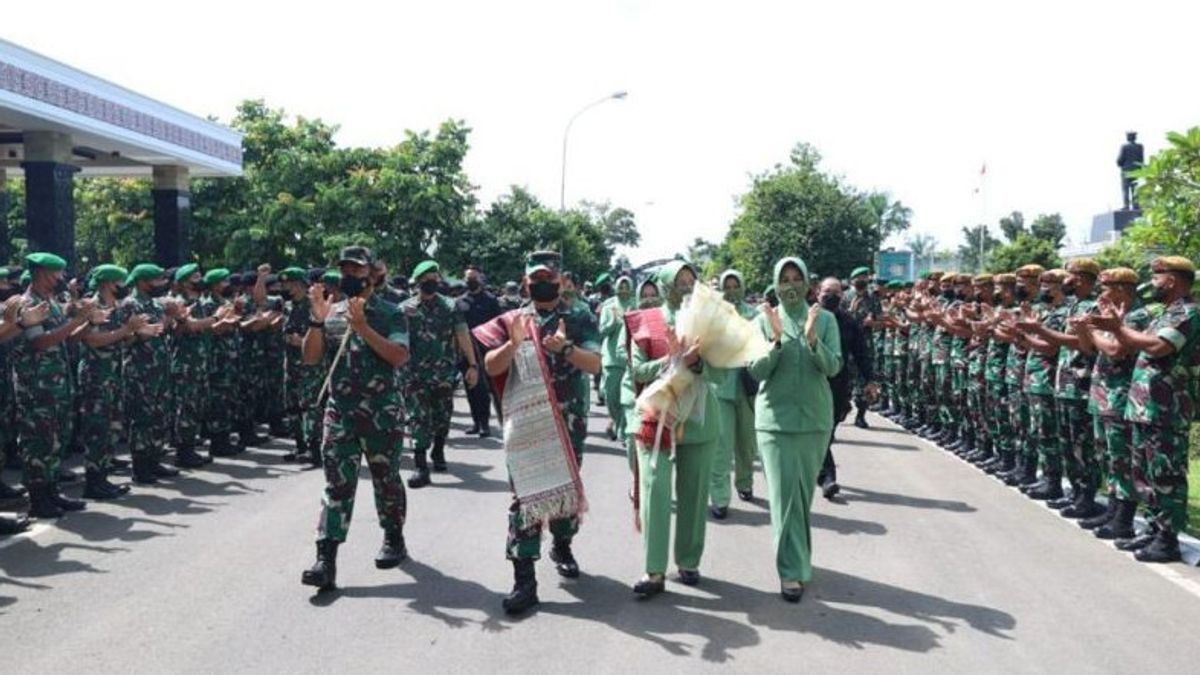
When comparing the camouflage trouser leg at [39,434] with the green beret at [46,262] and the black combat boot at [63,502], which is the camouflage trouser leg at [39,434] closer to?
the black combat boot at [63,502]

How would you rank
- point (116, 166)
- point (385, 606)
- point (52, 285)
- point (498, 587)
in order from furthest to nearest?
point (116, 166) < point (52, 285) < point (498, 587) < point (385, 606)

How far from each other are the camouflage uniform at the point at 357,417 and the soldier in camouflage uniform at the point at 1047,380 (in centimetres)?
552

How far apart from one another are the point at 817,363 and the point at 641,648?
213cm

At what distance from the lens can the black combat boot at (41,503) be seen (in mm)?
8047

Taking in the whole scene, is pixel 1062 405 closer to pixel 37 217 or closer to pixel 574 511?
pixel 574 511

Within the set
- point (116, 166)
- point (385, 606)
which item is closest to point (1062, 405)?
point (385, 606)

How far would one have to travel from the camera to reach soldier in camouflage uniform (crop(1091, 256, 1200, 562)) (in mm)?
6891

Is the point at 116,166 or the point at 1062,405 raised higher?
the point at 116,166

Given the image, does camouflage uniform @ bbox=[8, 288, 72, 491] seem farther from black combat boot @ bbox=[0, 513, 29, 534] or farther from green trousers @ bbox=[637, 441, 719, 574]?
green trousers @ bbox=[637, 441, 719, 574]

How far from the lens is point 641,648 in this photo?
5102mm

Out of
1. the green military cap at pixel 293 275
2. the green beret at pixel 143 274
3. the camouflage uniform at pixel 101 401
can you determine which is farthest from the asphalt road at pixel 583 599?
the green military cap at pixel 293 275

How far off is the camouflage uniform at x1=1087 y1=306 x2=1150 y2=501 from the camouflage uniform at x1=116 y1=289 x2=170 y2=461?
8234 millimetres

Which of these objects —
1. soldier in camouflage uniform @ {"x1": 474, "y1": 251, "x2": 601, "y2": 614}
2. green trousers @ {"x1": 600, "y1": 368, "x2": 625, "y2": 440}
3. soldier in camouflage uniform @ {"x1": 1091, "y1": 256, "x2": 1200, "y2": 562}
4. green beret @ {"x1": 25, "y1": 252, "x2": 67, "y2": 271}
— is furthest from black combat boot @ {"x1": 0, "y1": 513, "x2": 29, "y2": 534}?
soldier in camouflage uniform @ {"x1": 1091, "y1": 256, "x2": 1200, "y2": 562}

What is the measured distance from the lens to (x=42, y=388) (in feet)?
26.6
